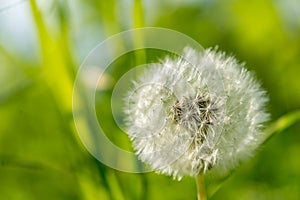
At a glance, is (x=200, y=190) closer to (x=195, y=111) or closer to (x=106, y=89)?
(x=195, y=111)

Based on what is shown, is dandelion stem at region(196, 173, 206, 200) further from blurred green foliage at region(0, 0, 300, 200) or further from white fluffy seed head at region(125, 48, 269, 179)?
blurred green foliage at region(0, 0, 300, 200)

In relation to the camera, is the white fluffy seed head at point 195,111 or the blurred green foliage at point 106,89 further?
the blurred green foliage at point 106,89

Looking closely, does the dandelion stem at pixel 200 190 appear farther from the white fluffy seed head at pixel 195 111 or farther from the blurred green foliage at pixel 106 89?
the blurred green foliage at pixel 106 89

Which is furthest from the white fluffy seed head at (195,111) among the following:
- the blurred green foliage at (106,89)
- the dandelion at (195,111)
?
the blurred green foliage at (106,89)

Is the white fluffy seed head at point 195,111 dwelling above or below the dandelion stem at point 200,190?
above

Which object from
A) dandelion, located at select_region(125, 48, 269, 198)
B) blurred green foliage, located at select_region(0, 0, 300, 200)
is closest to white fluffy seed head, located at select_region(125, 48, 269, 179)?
dandelion, located at select_region(125, 48, 269, 198)

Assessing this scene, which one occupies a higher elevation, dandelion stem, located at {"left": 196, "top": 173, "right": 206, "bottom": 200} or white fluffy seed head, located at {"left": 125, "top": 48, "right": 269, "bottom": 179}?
white fluffy seed head, located at {"left": 125, "top": 48, "right": 269, "bottom": 179}

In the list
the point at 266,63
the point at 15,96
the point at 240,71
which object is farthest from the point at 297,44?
the point at 240,71

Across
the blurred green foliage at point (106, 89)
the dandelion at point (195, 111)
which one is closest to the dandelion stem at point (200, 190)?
the dandelion at point (195, 111)
